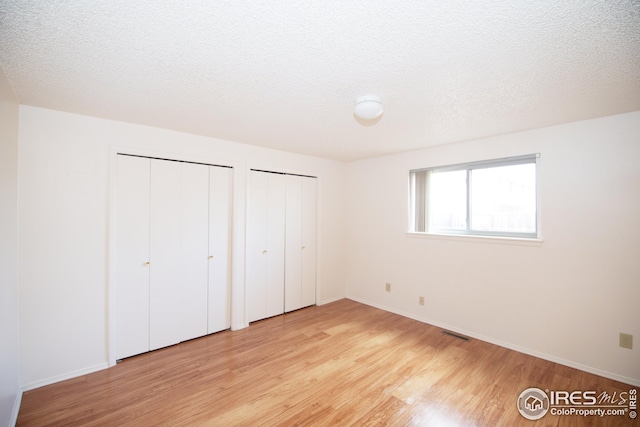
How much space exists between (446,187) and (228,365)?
11.4ft

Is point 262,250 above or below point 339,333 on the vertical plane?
above

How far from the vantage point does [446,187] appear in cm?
385

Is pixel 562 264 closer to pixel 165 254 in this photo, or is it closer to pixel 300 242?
pixel 300 242

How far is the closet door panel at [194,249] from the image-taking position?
3162mm

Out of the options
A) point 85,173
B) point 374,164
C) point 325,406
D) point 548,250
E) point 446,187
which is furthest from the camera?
point 374,164

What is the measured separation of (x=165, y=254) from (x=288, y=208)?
1.76 meters

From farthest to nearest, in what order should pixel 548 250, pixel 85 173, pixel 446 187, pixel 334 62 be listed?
pixel 446 187 → pixel 548 250 → pixel 85 173 → pixel 334 62

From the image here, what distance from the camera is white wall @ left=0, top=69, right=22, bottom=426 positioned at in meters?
1.73

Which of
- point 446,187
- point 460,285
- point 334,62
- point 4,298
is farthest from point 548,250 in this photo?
point 4,298

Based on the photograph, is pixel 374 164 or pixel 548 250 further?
pixel 374 164

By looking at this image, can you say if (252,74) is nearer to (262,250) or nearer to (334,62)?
(334,62)

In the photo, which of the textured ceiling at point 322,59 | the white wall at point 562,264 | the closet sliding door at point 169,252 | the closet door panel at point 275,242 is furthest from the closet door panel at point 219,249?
the white wall at point 562,264

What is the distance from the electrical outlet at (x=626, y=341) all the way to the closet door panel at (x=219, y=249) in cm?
401

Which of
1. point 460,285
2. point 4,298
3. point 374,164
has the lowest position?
point 460,285
